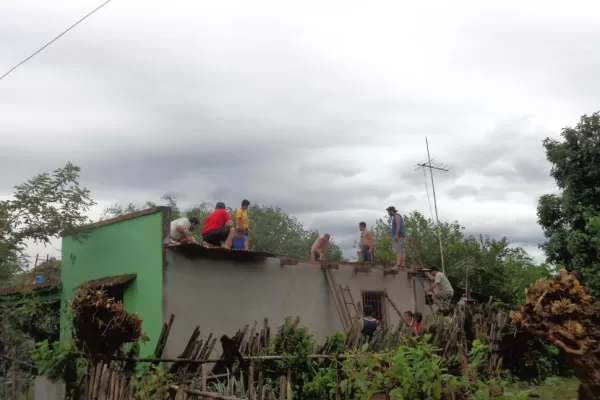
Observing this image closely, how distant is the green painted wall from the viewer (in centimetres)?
860

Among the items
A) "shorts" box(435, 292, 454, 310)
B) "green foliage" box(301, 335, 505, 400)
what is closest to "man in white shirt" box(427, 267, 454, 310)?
"shorts" box(435, 292, 454, 310)

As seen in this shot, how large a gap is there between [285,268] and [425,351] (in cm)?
508

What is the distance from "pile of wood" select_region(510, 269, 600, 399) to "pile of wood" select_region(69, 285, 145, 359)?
4197mm

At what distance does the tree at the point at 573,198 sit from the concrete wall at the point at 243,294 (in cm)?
756

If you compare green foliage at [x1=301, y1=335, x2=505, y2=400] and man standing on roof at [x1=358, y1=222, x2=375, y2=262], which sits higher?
man standing on roof at [x1=358, y1=222, x2=375, y2=262]

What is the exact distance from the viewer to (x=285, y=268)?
34.7 ft

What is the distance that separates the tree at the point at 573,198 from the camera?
16109mm

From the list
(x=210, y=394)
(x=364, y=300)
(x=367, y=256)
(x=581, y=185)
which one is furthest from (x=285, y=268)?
(x=581, y=185)

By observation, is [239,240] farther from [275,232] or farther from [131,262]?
[275,232]

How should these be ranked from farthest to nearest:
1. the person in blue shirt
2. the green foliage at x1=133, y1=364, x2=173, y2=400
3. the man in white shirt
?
the man in white shirt
the person in blue shirt
the green foliage at x1=133, y1=364, x2=173, y2=400

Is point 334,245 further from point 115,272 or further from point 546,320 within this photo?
point 546,320

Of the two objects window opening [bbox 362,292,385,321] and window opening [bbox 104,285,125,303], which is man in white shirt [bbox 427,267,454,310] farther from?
window opening [bbox 104,285,125,303]

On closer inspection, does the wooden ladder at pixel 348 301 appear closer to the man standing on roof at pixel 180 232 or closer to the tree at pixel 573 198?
the man standing on roof at pixel 180 232

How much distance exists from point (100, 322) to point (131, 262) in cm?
347
